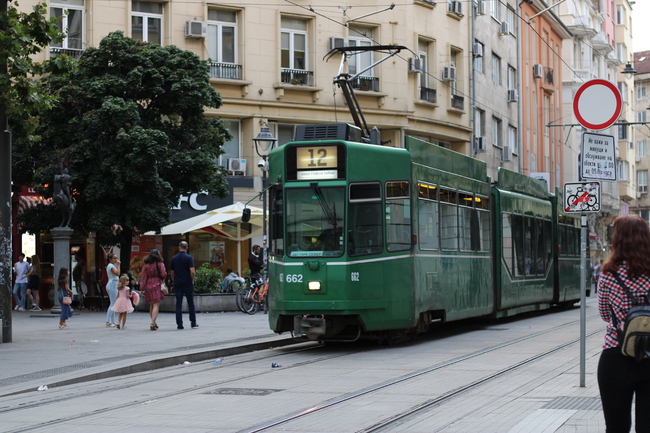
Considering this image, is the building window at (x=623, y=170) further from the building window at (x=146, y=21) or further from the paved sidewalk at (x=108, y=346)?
the paved sidewalk at (x=108, y=346)

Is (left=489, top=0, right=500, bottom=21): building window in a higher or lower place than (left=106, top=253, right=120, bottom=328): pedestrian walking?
higher

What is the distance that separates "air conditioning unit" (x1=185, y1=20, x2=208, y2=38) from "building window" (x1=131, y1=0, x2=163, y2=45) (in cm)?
93

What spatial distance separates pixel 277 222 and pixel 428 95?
Answer: 24.3 m

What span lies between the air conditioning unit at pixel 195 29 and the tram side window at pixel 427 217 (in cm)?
1767

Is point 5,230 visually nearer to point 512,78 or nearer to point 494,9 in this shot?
point 494,9

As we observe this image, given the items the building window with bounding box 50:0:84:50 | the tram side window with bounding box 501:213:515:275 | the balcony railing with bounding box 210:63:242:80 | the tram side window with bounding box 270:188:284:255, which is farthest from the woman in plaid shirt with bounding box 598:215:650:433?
the balcony railing with bounding box 210:63:242:80

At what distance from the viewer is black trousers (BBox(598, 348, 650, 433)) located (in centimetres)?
500

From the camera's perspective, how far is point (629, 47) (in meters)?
77.8

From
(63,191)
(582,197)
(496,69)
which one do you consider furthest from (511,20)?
(582,197)

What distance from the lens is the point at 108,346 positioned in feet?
50.4

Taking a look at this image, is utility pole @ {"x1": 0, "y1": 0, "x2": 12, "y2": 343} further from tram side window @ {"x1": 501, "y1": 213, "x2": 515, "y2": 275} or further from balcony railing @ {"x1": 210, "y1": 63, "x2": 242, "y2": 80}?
balcony railing @ {"x1": 210, "y1": 63, "x2": 242, "y2": 80}

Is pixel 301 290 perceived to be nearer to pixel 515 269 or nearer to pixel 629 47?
pixel 515 269

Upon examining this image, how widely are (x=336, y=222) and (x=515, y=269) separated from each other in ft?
25.9

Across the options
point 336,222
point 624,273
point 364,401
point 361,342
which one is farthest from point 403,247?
point 624,273
